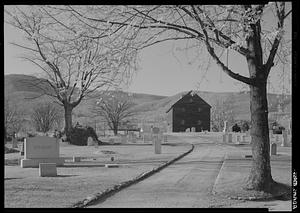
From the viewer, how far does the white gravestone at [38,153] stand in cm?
920

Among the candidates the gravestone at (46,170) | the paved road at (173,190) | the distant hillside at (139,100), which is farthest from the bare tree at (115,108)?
the gravestone at (46,170)

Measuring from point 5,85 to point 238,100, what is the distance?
687 cm

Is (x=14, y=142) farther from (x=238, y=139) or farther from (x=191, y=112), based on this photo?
(x=238, y=139)

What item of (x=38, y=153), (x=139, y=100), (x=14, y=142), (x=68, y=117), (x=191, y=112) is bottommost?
(x=38, y=153)

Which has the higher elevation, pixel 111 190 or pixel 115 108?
pixel 115 108

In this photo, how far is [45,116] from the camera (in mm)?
7445

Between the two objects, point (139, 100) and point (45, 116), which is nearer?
point (45, 116)

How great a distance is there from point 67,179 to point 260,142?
436cm

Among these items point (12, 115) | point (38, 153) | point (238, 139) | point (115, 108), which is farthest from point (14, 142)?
point (238, 139)

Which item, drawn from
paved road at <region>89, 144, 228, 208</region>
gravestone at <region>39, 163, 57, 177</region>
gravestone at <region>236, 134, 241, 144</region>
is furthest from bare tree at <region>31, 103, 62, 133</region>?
gravestone at <region>236, 134, 241, 144</region>

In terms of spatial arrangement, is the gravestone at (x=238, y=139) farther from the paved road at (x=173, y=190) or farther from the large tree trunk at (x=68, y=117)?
the large tree trunk at (x=68, y=117)

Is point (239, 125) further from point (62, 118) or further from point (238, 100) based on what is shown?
point (62, 118)

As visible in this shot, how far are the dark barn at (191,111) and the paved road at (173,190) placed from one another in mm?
1442
